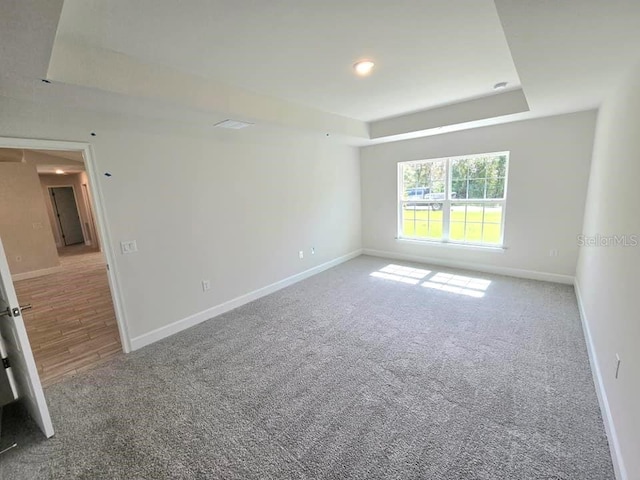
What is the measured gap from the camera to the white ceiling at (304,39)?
1.59 metres

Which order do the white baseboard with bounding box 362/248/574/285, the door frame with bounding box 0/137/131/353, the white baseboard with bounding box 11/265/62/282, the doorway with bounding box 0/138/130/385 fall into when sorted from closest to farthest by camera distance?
the door frame with bounding box 0/137/131/353 < the doorway with bounding box 0/138/130/385 < the white baseboard with bounding box 362/248/574/285 < the white baseboard with bounding box 11/265/62/282

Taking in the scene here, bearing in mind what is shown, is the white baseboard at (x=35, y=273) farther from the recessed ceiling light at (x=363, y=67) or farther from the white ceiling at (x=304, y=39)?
the recessed ceiling light at (x=363, y=67)

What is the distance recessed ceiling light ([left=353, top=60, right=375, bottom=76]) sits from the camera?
236 cm

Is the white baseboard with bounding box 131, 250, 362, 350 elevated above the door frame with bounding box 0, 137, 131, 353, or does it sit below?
below

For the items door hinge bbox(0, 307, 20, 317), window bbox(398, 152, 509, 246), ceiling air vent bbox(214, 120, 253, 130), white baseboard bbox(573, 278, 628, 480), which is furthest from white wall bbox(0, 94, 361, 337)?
white baseboard bbox(573, 278, 628, 480)

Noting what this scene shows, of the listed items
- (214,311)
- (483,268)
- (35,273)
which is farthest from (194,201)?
(35,273)

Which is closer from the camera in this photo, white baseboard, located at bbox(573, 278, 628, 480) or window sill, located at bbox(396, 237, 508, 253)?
white baseboard, located at bbox(573, 278, 628, 480)

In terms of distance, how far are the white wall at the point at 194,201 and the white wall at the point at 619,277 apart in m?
3.16

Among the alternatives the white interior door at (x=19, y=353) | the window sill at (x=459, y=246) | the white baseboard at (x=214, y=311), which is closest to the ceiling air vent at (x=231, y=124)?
the white interior door at (x=19, y=353)

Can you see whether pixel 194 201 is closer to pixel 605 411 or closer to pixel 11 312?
pixel 11 312

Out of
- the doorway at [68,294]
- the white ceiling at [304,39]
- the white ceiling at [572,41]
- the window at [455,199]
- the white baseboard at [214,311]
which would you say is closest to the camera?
the white ceiling at [572,41]

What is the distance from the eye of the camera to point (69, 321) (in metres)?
3.69

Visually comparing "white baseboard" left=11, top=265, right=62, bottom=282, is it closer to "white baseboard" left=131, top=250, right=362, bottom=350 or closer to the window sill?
"white baseboard" left=131, top=250, right=362, bottom=350

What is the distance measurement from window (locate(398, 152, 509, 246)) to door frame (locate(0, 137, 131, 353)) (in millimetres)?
4734
